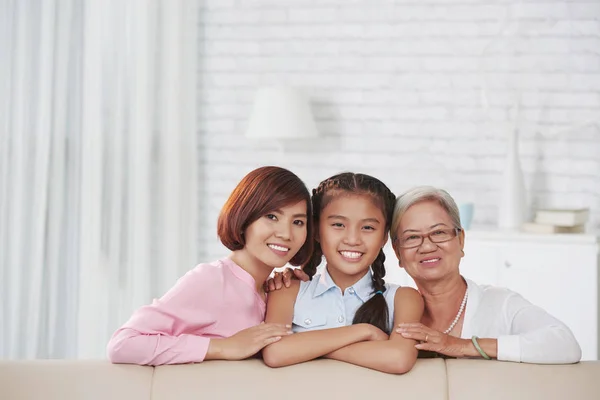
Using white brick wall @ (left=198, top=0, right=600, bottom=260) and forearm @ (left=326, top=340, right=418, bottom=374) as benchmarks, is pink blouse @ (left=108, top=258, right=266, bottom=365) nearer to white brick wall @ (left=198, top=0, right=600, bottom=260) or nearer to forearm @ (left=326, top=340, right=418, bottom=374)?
forearm @ (left=326, top=340, right=418, bottom=374)

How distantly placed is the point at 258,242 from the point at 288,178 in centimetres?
17

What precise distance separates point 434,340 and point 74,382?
0.78m

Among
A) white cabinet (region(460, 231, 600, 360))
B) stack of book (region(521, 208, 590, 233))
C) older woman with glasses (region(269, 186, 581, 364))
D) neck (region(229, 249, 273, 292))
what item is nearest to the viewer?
older woman with glasses (region(269, 186, 581, 364))

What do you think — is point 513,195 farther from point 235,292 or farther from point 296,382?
point 296,382

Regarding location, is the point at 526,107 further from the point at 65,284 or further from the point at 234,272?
the point at 234,272

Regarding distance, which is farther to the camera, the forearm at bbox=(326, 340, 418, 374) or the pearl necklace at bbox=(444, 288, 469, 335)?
the pearl necklace at bbox=(444, 288, 469, 335)

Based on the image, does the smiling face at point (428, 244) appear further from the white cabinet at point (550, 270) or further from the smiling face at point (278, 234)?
the white cabinet at point (550, 270)

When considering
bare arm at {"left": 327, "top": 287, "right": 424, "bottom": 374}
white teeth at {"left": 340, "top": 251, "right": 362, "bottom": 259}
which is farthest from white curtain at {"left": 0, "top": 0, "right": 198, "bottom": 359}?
bare arm at {"left": 327, "top": 287, "right": 424, "bottom": 374}

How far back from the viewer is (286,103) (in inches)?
169

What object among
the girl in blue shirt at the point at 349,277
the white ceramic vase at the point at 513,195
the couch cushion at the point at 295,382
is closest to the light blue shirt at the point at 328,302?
the girl in blue shirt at the point at 349,277

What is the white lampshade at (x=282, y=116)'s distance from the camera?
169 inches

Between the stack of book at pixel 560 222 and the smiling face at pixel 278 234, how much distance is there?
2.21 metres

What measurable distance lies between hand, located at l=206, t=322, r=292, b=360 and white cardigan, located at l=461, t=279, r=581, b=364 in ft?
1.61

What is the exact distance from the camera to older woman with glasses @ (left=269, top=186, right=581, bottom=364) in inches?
73.4
